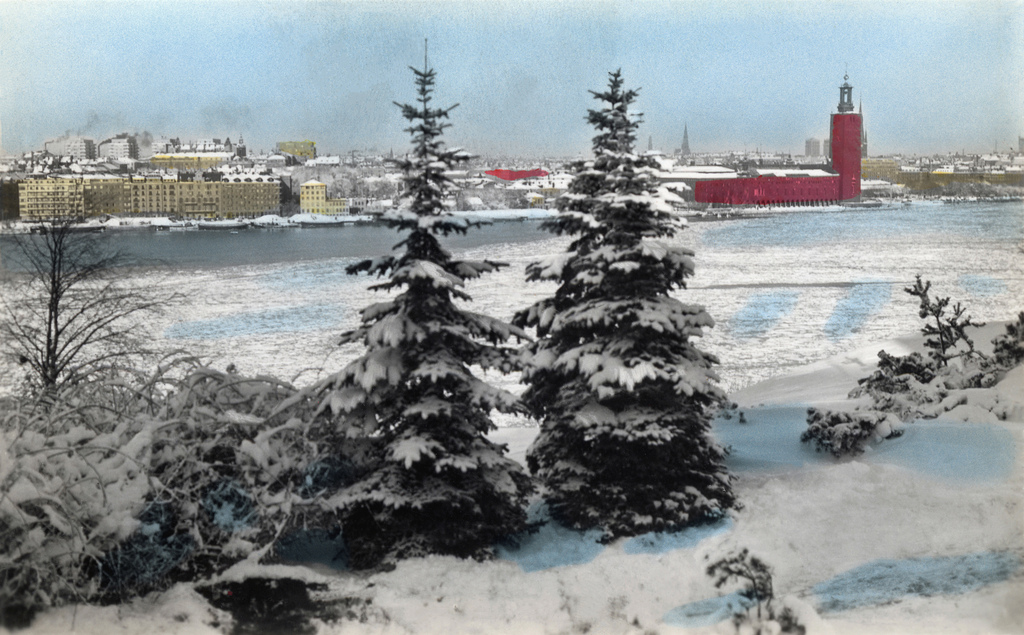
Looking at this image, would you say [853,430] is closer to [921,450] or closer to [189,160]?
[921,450]

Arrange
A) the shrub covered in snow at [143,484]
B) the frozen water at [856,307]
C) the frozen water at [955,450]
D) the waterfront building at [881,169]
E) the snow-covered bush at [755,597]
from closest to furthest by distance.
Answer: the shrub covered in snow at [143,484]
the snow-covered bush at [755,597]
the frozen water at [955,450]
the waterfront building at [881,169]
the frozen water at [856,307]

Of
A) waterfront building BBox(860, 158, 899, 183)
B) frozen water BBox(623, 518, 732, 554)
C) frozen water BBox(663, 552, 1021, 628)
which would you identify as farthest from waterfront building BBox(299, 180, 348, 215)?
waterfront building BBox(860, 158, 899, 183)

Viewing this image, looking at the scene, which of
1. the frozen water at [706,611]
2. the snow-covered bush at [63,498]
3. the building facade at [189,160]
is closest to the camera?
the snow-covered bush at [63,498]

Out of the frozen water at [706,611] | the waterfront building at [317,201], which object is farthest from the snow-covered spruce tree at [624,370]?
the waterfront building at [317,201]

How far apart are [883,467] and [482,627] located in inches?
160

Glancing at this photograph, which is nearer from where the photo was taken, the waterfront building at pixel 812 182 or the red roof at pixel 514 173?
the red roof at pixel 514 173

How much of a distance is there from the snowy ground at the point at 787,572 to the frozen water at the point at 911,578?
0.05 ft

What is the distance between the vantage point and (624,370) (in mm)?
7219

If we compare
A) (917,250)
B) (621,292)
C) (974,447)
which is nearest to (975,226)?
(917,250)

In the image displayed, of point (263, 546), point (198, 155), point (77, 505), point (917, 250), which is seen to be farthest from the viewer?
point (917, 250)

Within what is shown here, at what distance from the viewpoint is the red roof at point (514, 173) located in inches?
470

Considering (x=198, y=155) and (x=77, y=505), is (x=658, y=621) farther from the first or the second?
(x=198, y=155)

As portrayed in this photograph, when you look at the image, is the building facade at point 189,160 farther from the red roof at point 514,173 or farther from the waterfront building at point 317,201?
the red roof at point 514,173

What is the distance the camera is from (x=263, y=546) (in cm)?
700
